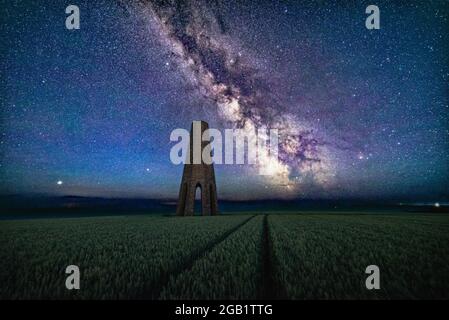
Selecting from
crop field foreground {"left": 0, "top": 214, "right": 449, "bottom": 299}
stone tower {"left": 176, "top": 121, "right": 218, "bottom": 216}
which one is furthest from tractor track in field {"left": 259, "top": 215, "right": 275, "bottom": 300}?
stone tower {"left": 176, "top": 121, "right": 218, "bottom": 216}

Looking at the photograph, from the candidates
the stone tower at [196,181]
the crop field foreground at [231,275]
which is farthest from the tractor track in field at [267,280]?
the stone tower at [196,181]

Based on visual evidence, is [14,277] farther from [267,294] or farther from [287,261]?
[287,261]

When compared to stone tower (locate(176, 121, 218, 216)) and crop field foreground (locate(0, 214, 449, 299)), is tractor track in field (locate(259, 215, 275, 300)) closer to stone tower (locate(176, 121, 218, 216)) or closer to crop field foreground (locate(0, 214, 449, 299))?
crop field foreground (locate(0, 214, 449, 299))

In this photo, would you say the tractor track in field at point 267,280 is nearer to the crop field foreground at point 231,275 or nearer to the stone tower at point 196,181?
the crop field foreground at point 231,275

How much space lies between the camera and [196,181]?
2756 centimetres

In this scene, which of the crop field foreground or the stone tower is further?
the stone tower

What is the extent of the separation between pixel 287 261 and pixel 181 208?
970 inches

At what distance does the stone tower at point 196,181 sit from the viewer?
89.5 feet

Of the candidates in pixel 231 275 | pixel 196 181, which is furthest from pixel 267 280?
pixel 196 181

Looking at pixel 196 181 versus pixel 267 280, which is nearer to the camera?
pixel 267 280

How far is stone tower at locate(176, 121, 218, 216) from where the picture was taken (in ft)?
89.5

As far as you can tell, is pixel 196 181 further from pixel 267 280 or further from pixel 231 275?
pixel 267 280
